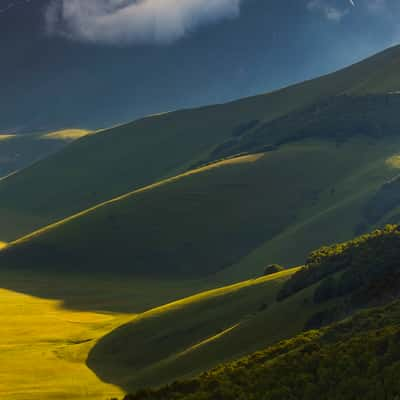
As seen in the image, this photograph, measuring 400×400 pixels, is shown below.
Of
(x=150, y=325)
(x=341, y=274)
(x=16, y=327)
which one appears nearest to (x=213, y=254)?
(x=16, y=327)

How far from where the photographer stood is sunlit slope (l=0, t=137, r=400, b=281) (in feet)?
530

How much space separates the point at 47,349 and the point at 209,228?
3642 inches

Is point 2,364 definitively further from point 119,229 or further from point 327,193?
point 327,193

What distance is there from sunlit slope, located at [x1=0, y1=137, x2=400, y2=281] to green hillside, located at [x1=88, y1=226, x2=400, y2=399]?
222 feet

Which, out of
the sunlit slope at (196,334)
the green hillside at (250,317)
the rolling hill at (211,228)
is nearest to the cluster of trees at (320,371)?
the green hillside at (250,317)

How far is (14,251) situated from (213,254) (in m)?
44.8

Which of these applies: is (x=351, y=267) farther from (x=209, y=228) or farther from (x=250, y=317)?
(x=209, y=228)

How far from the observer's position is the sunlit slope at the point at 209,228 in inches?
6363

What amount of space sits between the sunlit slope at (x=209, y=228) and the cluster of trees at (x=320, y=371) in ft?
333

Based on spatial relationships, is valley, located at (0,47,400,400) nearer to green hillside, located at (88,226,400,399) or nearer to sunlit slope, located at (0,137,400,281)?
green hillside, located at (88,226,400,399)

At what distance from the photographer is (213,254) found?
553 feet

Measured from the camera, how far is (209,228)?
178 metres

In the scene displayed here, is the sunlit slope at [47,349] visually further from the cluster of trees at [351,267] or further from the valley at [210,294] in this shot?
the cluster of trees at [351,267]

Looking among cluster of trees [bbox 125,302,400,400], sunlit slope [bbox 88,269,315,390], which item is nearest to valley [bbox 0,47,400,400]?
cluster of trees [bbox 125,302,400,400]
